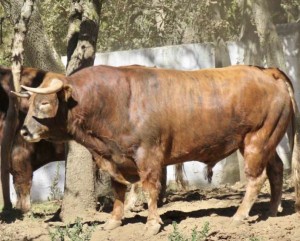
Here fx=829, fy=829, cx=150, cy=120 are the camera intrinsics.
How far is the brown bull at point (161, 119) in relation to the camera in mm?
8328

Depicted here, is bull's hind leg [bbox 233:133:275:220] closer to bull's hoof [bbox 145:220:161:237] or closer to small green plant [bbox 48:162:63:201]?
bull's hoof [bbox 145:220:161:237]

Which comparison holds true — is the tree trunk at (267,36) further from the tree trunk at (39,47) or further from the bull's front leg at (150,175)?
the bull's front leg at (150,175)

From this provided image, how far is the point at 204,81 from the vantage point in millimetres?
8852

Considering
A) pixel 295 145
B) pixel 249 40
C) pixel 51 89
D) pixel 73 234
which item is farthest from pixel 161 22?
pixel 73 234

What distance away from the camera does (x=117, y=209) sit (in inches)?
345

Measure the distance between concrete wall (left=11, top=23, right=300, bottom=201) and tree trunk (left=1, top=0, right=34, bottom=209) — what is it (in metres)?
2.29

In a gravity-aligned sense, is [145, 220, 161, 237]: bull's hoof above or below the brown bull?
below

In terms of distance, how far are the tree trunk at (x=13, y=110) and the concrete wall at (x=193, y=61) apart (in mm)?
2294

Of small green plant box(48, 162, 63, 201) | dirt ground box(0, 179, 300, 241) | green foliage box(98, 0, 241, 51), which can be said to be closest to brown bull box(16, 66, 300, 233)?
dirt ground box(0, 179, 300, 241)

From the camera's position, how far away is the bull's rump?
8.56m

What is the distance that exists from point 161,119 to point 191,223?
3.66ft

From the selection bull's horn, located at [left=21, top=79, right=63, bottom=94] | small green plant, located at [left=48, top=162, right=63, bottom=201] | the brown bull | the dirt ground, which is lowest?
small green plant, located at [left=48, top=162, right=63, bottom=201]

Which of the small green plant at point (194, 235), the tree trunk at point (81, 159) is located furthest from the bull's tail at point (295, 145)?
the tree trunk at point (81, 159)

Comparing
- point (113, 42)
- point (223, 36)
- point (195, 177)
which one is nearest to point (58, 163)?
point (195, 177)
